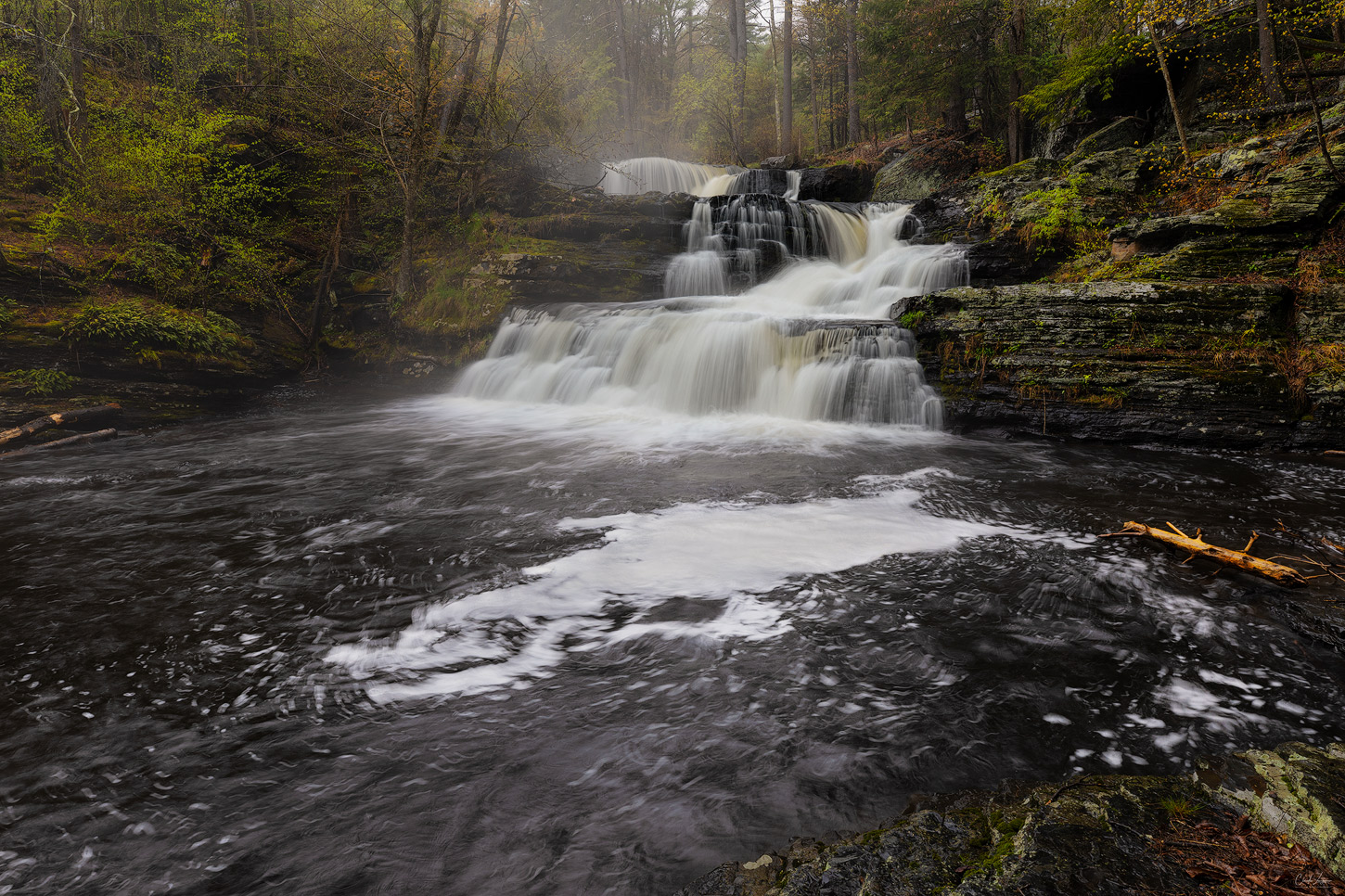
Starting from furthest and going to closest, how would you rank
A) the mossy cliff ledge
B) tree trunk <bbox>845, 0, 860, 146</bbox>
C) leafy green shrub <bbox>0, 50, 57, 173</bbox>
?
tree trunk <bbox>845, 0, 860, 146</bbox> → leafy green shrub <bbox>0, 50, 57, 173</bbox> → the mossy cliff ledge

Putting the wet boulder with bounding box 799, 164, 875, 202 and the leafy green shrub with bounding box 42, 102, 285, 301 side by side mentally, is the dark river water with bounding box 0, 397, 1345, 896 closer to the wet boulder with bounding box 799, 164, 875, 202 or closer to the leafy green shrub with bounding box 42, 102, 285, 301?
the leafy green shrub with bounding box 42, 102, 285, 301

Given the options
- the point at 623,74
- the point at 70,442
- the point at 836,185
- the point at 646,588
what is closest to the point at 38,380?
the point at 70,442

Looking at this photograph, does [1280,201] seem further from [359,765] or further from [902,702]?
[359,765]

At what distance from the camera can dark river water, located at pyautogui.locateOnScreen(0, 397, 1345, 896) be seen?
1903 millimetres

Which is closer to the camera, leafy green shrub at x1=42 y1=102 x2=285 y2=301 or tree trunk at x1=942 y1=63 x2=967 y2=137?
leafy green shrub at x1=42 y1=102 x2=285 y2=301

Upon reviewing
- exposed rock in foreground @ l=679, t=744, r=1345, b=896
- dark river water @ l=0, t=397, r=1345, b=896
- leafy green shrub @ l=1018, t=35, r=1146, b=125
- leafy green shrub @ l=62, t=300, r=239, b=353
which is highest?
leafy green shrub @ l=1018, t=35, r=1146, b=125

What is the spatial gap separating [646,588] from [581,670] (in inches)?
35.1

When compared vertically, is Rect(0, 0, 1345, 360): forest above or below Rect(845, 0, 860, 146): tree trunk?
below

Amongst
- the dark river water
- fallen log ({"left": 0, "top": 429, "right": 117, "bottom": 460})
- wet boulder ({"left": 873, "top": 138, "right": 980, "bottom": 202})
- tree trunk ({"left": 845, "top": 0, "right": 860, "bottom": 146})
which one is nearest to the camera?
the dark river water

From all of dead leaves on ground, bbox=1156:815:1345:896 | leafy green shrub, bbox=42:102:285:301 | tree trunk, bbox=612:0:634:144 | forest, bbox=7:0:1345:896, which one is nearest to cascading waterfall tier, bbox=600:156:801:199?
forest, bbox=7:0:1345:896

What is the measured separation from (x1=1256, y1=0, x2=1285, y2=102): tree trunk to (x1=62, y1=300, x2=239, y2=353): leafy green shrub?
18348 millimetres

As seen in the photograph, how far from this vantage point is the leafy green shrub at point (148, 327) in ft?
28.4

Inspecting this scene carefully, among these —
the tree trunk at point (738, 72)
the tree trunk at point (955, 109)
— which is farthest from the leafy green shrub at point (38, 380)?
the tree trunk at point (738, 72)

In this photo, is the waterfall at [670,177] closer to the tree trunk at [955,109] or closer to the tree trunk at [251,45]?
the tree trunk at [955,109]
